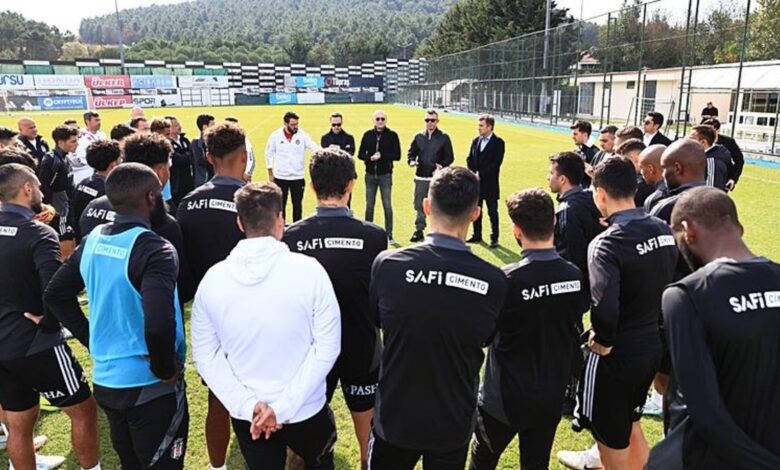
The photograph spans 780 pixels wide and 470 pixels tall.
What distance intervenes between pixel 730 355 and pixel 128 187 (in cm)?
275

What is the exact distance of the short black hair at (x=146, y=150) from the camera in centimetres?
382

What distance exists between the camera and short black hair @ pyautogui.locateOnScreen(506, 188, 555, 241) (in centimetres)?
276

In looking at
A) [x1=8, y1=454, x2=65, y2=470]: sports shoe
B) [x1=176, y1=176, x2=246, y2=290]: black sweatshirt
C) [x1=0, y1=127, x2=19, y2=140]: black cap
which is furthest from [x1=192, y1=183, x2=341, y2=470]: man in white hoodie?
[x1=0, y1=127, x2=19, y2=140]: black cap

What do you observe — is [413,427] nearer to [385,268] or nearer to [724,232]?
[385,268]

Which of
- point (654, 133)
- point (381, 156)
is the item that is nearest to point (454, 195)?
point (654, 133)

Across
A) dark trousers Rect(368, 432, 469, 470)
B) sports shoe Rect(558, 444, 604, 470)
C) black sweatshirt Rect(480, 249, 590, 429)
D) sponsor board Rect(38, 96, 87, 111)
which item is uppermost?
sponsor board Rect(38, 96, 87, 111)

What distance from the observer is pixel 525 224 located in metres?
2.80

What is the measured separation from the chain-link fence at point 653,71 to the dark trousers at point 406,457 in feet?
36.4

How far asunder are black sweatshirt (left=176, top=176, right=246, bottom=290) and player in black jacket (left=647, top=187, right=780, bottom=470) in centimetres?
277

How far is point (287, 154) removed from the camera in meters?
9.32

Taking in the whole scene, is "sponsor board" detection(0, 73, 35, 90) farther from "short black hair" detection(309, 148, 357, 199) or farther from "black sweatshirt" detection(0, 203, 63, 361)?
"short black hair" detection(309, 148, 357, 199)

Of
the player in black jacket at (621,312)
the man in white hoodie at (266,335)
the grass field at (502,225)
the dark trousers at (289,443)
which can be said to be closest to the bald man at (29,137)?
the grass field at (502,225)

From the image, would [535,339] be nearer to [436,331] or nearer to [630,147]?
[436,331]

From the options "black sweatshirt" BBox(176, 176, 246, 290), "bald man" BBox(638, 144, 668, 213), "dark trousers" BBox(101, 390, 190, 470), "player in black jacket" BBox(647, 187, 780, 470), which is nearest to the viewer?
"player in black jacket" BBox(647, 187, 780, 470)
